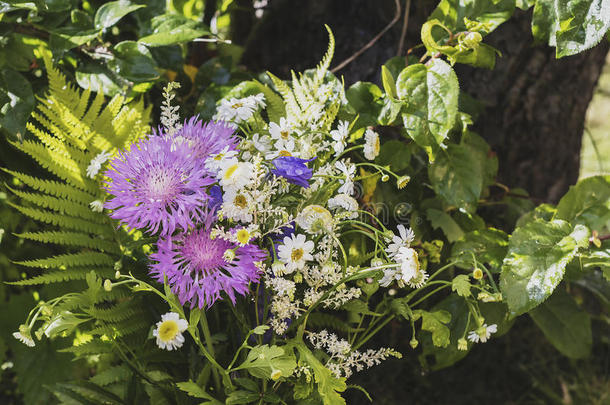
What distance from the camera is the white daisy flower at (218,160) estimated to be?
66 cm

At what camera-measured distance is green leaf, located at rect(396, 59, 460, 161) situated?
836 millimetres

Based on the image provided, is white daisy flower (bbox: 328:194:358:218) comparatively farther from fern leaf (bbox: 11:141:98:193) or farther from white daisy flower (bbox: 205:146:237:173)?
fern leaf (bbox: 11:141:98:193)

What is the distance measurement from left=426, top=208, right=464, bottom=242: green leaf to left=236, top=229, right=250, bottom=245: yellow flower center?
0.51 meters

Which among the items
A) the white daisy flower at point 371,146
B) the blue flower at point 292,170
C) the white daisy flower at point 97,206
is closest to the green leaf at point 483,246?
the white daisy flower at point 371,146

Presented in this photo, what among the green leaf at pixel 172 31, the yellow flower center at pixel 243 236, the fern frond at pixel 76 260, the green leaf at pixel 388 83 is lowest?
the fern frond at pixel 76 260

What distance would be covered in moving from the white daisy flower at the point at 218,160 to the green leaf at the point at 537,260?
481 millimetres

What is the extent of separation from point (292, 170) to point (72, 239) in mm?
413

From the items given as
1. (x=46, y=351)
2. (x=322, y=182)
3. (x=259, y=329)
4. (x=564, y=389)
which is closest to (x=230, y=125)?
(x=322, y=182)

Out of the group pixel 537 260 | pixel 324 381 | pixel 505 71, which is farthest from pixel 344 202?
pixel 505 71

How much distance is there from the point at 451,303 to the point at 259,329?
451mm

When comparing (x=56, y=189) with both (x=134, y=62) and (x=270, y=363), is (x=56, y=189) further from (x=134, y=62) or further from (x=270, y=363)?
(x=270, y=363)

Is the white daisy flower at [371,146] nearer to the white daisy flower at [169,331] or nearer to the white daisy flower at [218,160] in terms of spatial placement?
the white daisy flower at [218,160]

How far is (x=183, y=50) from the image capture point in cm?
112

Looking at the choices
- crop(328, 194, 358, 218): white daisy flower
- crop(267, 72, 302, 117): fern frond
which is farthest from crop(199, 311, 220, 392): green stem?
crop(267, 72, 302, 117): fern frond
